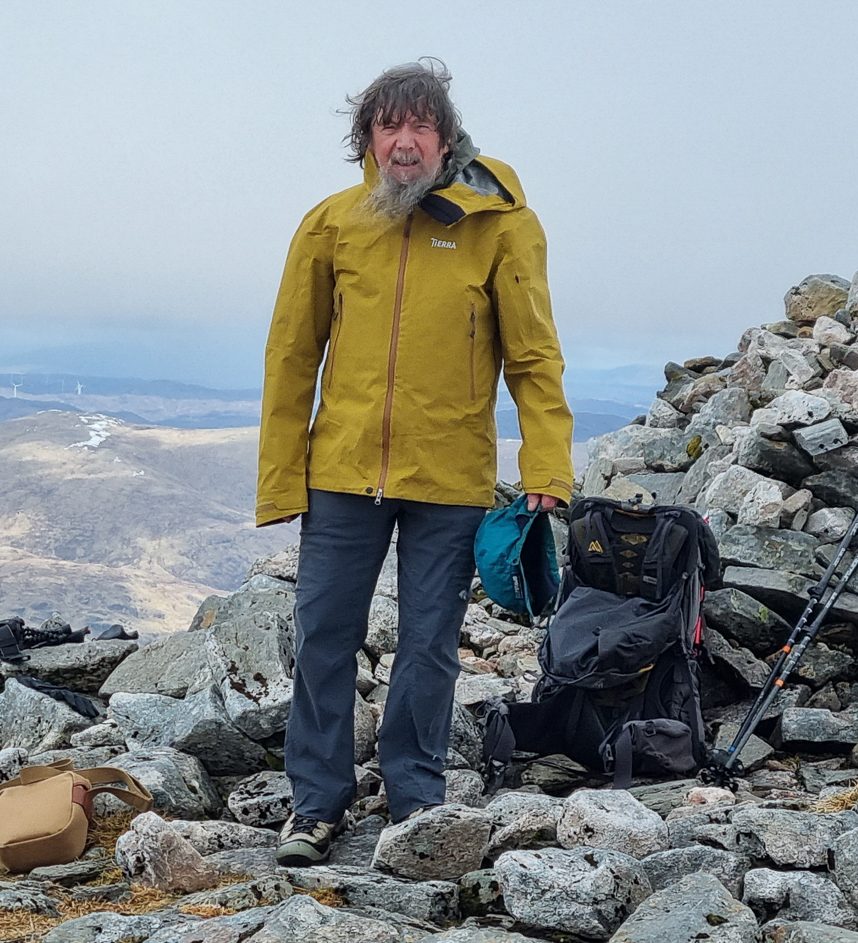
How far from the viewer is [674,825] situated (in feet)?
17.3

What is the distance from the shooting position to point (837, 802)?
572 centimetres

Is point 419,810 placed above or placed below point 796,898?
below

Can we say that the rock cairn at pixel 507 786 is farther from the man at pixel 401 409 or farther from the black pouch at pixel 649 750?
the man at pixel 401 409

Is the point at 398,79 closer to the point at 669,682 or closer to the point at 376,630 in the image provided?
the point at 669,682

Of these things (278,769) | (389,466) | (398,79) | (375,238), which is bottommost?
(278,769)

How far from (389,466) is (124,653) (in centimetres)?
460

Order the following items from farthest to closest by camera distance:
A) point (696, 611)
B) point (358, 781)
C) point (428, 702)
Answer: point (696, 611) < point (358, 781) < point (428, 702)

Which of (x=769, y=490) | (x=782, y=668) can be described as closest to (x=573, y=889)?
(x=782, y=668)

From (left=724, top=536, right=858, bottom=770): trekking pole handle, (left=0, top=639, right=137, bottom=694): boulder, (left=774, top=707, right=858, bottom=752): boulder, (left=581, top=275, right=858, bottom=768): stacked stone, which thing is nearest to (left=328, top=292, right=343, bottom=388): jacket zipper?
(left=724, top=536, right=858, bottom=770): trekking pole handle

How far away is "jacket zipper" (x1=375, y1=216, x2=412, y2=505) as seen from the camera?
5.07m

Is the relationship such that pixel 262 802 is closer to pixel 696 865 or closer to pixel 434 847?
pixel 434 847

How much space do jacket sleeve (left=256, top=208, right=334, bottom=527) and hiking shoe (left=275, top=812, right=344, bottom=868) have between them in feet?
4.45

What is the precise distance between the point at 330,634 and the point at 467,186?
81.6 inches

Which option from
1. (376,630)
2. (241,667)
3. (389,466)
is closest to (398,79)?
(389,466)
